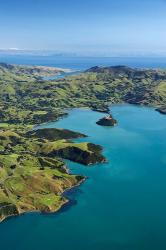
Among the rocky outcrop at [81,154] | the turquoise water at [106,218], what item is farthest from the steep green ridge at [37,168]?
the turquoise water at [106,218]

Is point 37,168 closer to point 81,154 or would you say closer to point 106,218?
point 81,154

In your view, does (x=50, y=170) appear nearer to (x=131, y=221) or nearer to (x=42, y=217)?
(x=42, y=217)

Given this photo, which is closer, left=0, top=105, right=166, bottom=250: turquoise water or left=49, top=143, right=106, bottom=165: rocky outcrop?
left=0, top=105, right=166, bottom=250: turquoise water

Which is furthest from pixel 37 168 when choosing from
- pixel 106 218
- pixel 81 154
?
pixel 106 218

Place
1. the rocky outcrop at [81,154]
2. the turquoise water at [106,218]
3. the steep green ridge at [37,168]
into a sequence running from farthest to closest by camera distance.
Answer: the rocky outcrop at [81,154] → the steep green ridge at [37,168] → the turquoise water at [106,218]

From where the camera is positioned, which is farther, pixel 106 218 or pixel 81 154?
pixel 81 154

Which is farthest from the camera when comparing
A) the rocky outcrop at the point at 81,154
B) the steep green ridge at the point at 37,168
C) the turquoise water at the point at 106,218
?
the rocky outcrop at the point at 81,154

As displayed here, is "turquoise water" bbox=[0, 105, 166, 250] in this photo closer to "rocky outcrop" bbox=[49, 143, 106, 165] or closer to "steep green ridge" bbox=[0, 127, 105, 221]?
"steep green ridge" bbox=[0, 127, 105, 221]

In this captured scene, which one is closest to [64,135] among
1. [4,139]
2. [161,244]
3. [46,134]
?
[46,134]

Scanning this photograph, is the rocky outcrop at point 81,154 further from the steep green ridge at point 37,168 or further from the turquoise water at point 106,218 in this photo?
the turquoise water at point 106,218

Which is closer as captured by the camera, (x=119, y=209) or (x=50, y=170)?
(x=119, y=209)

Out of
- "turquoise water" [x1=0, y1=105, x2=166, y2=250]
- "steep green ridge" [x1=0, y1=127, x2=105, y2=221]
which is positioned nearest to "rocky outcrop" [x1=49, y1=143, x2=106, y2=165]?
"steep green ridge" [x1=0, y1=127, x2=105, y2=221]
